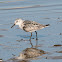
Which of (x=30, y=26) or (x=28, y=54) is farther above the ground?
(x=30, y=26)

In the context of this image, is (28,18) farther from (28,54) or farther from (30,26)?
(28,54)

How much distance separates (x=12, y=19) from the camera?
15703 mm

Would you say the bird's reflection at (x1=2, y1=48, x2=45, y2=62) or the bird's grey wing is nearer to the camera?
the bird's reflection at (x1=2, y1=48, x2=45, y2=62)

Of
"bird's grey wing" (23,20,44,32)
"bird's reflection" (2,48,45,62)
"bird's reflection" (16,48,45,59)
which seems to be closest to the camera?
"bird's reflection" (2,48,45,62)

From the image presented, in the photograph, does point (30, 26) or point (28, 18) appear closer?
point (30, 26)

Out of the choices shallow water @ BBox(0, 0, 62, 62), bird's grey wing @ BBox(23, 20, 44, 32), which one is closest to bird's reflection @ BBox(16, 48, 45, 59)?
shallow water @ BBox(0, 0, 62, 62)

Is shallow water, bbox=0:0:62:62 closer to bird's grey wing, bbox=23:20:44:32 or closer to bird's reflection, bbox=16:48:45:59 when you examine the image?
bird's reflection, bbox=16:48:45:59

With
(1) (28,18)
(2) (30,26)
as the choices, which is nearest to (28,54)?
(2) (30,26)

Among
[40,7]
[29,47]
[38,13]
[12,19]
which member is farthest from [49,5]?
[29,47]

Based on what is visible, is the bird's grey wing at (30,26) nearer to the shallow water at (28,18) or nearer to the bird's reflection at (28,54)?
the shallow water at (28,18)

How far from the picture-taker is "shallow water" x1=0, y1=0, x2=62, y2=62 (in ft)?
33.9

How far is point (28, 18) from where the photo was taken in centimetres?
1584

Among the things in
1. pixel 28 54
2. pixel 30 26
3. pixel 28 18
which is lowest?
pixel 28 54

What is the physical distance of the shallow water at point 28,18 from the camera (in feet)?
33.9
